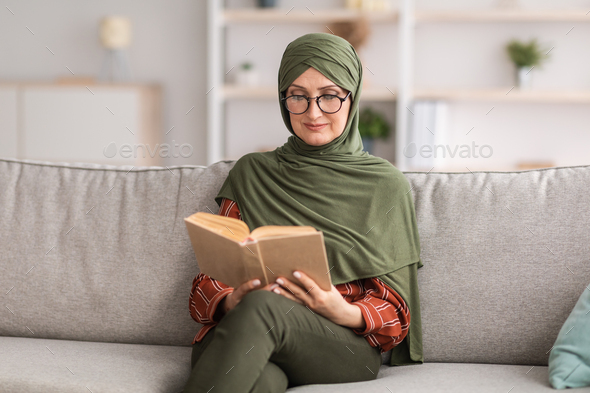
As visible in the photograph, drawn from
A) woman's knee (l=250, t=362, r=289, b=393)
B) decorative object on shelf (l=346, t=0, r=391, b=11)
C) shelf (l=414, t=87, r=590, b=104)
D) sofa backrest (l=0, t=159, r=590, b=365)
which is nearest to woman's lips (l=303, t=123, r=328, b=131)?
sofa backrest (l=0, t=159, r=590, b=365)

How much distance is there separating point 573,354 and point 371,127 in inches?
109

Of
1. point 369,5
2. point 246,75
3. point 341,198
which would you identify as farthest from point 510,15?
point 341,198

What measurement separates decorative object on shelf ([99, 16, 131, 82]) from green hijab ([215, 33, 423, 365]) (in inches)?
119

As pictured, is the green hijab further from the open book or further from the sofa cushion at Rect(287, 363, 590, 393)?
the open book

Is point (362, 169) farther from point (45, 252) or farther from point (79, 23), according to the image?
point (79, 23)

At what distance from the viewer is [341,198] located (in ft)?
5.05

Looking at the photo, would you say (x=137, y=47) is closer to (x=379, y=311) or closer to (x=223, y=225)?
(x=223, y=225)

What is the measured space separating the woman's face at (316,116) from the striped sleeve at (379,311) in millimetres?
403

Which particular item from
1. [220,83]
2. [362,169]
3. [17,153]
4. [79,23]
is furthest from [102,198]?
[79,23]

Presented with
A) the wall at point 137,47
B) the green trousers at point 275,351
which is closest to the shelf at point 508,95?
the wall at point 137,47

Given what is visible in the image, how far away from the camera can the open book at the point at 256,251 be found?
1175 mm

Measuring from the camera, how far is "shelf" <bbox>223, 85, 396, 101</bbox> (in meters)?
3.87

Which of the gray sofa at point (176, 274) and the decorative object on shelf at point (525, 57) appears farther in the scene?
the decorative object on shelf at point (525, 57)

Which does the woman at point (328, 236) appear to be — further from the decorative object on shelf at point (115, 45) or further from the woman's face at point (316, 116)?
the decorative object on shelf at point (115, 45)
